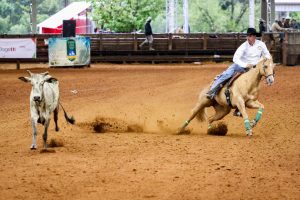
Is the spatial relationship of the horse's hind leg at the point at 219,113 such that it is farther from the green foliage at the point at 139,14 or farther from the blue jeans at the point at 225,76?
the green foliage at the point at 139,14

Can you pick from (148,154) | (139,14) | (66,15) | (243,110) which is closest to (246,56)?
(243,110)

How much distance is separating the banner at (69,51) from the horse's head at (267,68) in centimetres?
2219

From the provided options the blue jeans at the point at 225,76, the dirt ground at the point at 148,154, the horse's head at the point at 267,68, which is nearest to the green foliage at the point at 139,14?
→ the dirt ground at the point at 148,154

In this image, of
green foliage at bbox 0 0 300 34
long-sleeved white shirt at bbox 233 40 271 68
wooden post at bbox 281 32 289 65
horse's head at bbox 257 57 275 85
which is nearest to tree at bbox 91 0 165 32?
green foliage at bbox 0 0 300 34

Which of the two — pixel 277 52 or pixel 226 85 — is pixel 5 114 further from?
pixel 277 52

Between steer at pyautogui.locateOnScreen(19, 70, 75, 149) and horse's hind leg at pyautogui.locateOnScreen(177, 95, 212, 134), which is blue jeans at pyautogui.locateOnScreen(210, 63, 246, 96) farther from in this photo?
steer at pyautogui.locateOnScreen(19, 70, 75, 149)

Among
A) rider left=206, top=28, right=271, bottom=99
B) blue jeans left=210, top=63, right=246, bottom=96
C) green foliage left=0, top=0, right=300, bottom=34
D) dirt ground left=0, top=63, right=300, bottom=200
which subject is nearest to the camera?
dirt ground left=0, top=63, right=300, bottom=200

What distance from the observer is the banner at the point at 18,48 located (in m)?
37.2

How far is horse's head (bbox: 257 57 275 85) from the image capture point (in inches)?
625

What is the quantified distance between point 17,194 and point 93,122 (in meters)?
8.00

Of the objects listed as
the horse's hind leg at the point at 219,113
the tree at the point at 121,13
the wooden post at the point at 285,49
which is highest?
the tree at the point at 121,13

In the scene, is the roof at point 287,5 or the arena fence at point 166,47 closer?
the arena fence at point 166,47

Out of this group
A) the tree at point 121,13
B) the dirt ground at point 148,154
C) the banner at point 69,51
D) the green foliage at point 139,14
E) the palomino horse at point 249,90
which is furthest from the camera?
the green foliage at point 139,14

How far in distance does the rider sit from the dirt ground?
1.05 meters
